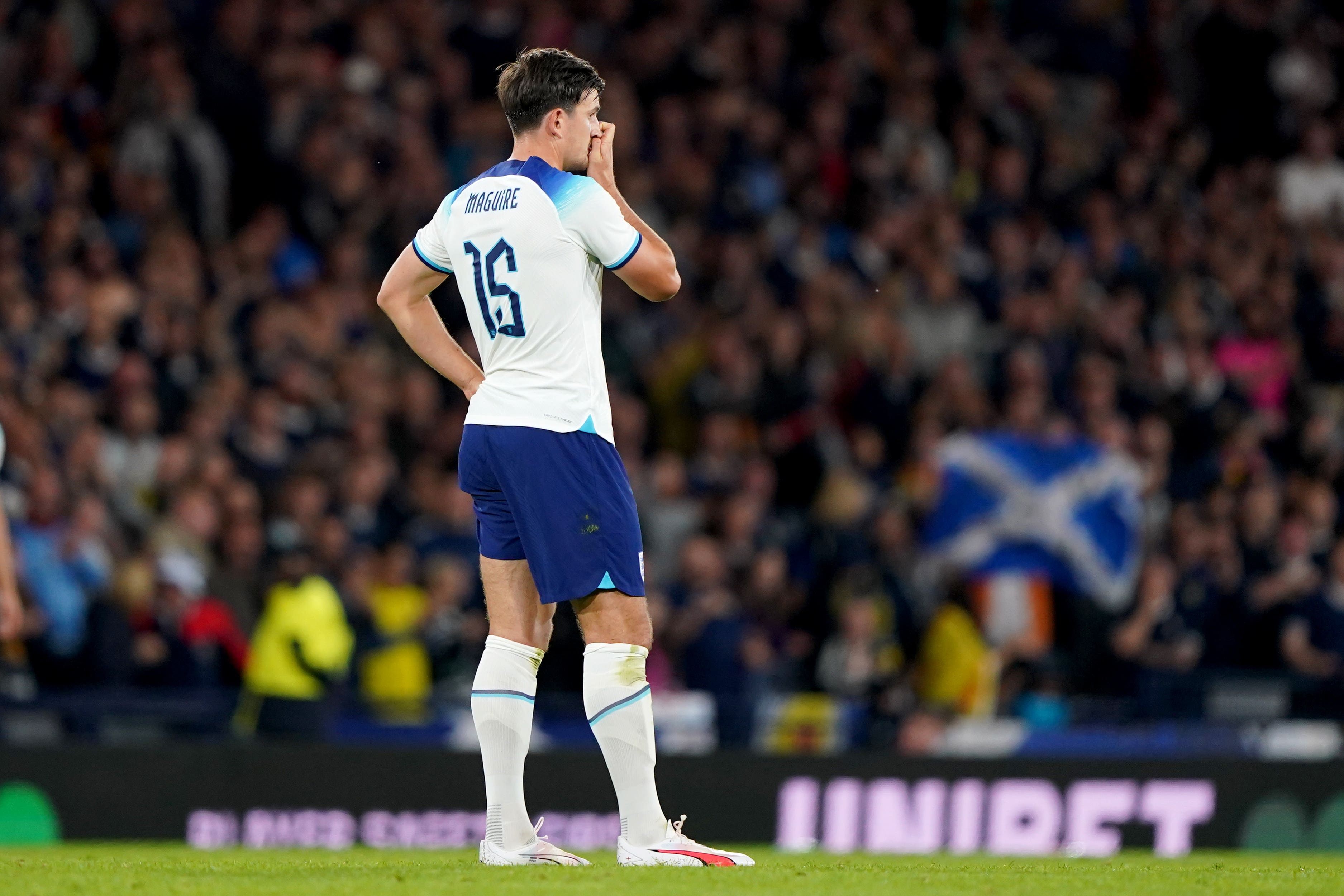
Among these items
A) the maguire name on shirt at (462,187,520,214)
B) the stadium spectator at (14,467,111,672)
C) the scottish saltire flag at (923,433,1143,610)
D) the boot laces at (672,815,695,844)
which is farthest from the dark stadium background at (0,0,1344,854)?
the maguire name on shirt at (462,187,520,214)

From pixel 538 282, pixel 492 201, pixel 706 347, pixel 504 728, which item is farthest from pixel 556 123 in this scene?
pixel 706 347

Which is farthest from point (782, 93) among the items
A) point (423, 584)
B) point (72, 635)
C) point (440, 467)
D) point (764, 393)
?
point (72, 635)

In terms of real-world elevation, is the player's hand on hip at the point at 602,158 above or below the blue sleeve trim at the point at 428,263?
above

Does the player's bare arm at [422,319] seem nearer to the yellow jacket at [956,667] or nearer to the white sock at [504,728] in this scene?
the white sock at [504,728]

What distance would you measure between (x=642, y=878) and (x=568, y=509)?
113 cm

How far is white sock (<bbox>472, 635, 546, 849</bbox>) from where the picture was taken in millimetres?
6492

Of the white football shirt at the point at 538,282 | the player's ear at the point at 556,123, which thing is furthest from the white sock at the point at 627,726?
the player's ear at the point at 556,123

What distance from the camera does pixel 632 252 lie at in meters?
6.17

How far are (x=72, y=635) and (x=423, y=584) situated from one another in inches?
88.8

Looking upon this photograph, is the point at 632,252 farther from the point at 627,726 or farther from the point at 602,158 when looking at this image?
the point at 627,726

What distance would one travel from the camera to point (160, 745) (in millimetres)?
11617

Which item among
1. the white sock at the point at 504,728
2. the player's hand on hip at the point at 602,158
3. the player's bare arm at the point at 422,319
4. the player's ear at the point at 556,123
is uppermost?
the player's ear at the point at 556,123

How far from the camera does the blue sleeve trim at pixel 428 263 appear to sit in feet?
21.7

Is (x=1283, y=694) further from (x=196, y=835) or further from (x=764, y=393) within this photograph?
(x=196, y=835)
